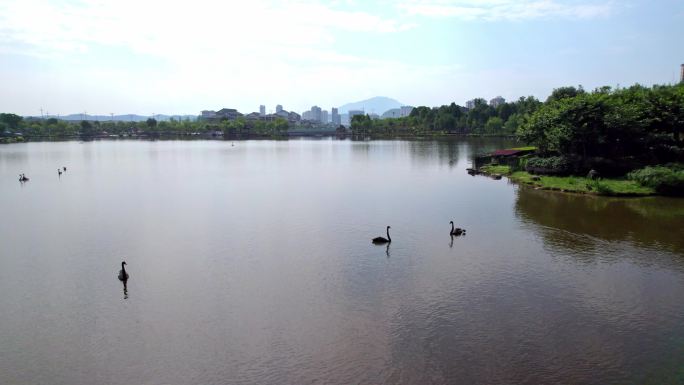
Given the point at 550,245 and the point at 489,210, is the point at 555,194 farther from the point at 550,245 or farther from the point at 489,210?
the point at 550,245

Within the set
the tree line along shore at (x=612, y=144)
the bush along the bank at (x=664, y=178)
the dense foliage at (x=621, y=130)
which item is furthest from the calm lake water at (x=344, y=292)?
the dense foliage at (x=621, y=130)

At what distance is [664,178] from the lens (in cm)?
4056

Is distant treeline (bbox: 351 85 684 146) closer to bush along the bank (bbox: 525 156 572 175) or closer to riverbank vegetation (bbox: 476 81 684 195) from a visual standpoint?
riverbank vegetation (bbox: 476 81 684 195)

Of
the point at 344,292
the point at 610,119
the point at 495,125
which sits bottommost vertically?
the point at 344,292

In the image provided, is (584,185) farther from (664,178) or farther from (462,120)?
(462,120)

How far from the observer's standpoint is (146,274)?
77.0 ft

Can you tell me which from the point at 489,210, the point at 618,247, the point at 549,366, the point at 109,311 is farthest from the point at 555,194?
the point at 109,311

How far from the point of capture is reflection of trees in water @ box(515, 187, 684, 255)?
91.4 feet

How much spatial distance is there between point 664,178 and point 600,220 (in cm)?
1237

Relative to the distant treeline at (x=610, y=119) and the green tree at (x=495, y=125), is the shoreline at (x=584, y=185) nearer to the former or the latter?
the distant treeline at (x=610, y=119)

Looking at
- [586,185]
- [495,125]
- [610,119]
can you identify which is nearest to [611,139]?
[610,119]

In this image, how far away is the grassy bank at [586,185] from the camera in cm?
4091

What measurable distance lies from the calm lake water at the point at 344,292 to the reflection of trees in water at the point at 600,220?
18 cm

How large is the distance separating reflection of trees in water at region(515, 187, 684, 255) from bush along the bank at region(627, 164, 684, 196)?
1.82 metres
